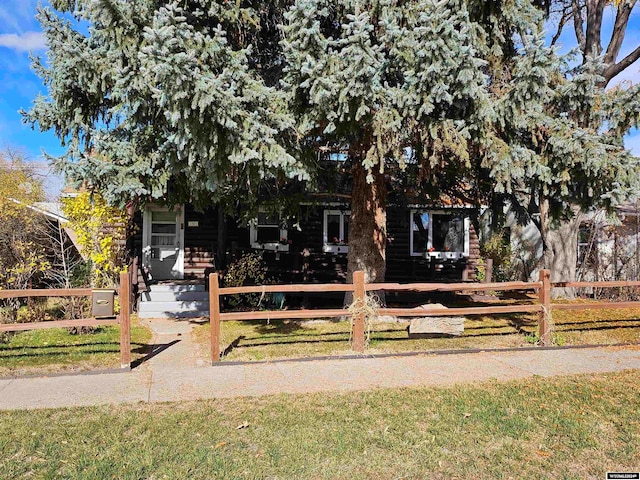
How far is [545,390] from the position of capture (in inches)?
195

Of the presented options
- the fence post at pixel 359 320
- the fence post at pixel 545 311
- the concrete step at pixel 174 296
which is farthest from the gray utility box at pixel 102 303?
the fence post at pixel 545 311

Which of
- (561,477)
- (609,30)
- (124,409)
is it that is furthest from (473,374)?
(609,30)

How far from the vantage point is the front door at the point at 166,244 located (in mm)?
12453

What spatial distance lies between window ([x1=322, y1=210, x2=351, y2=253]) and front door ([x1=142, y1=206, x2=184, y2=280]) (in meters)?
4.01

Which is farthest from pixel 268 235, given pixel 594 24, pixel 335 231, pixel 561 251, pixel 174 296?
pixel 594 24

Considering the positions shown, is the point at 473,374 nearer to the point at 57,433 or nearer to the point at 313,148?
the point at 313,148

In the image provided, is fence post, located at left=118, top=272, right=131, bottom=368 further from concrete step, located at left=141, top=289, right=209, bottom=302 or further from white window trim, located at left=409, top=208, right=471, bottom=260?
white window trim, located at left=409, top=208, right=471, bottom=260

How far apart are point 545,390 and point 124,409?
174 inches

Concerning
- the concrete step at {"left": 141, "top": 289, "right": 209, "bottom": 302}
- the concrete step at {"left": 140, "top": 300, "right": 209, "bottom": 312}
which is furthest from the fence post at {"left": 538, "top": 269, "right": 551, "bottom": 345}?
the concrete step at {"left": 141, "top": 289, "right": 209, "bottom": 302}

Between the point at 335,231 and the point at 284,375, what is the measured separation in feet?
25.8

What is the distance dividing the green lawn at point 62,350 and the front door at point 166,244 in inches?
163

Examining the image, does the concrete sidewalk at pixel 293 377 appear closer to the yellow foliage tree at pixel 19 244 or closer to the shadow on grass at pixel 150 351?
the shadow on grass at pixel 150 351

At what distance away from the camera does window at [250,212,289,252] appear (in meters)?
12.5

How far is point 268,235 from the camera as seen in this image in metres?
12.8
